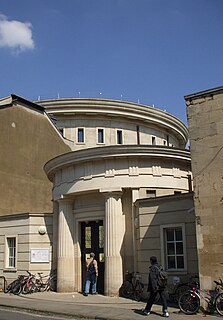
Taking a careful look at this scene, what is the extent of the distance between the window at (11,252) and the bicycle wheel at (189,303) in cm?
1067

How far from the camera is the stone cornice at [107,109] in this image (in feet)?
105

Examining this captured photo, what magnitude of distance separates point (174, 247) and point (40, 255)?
728 cm

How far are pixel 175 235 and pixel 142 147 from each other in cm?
416

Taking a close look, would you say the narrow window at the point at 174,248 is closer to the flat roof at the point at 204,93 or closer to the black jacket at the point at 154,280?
the black jacket at the point at 154,280

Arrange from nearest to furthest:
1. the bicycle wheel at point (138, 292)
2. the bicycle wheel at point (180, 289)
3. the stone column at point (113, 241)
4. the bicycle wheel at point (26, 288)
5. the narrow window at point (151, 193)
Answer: the bicycle wheel at point (180, 289)
the bicycle wheel at point (138, 292)
the stone column at point (113, 241)
the narrow window at point (151, 193)
the bicycle wheel at point (26, 288)

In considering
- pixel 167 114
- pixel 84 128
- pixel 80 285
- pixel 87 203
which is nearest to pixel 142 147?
pixel 87 203

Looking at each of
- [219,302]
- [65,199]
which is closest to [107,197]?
[65,199]

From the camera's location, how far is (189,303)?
12305mm

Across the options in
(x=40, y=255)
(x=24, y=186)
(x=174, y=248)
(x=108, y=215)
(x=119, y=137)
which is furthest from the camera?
(x=119, y=137)

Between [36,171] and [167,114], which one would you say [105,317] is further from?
[167,114]

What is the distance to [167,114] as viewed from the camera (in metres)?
35.8

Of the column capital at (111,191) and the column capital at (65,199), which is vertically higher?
the column capital at (111,191)

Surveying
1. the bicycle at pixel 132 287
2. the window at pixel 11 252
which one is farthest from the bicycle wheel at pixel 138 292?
the window at pixel 11 252

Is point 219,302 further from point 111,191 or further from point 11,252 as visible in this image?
point 11,252
